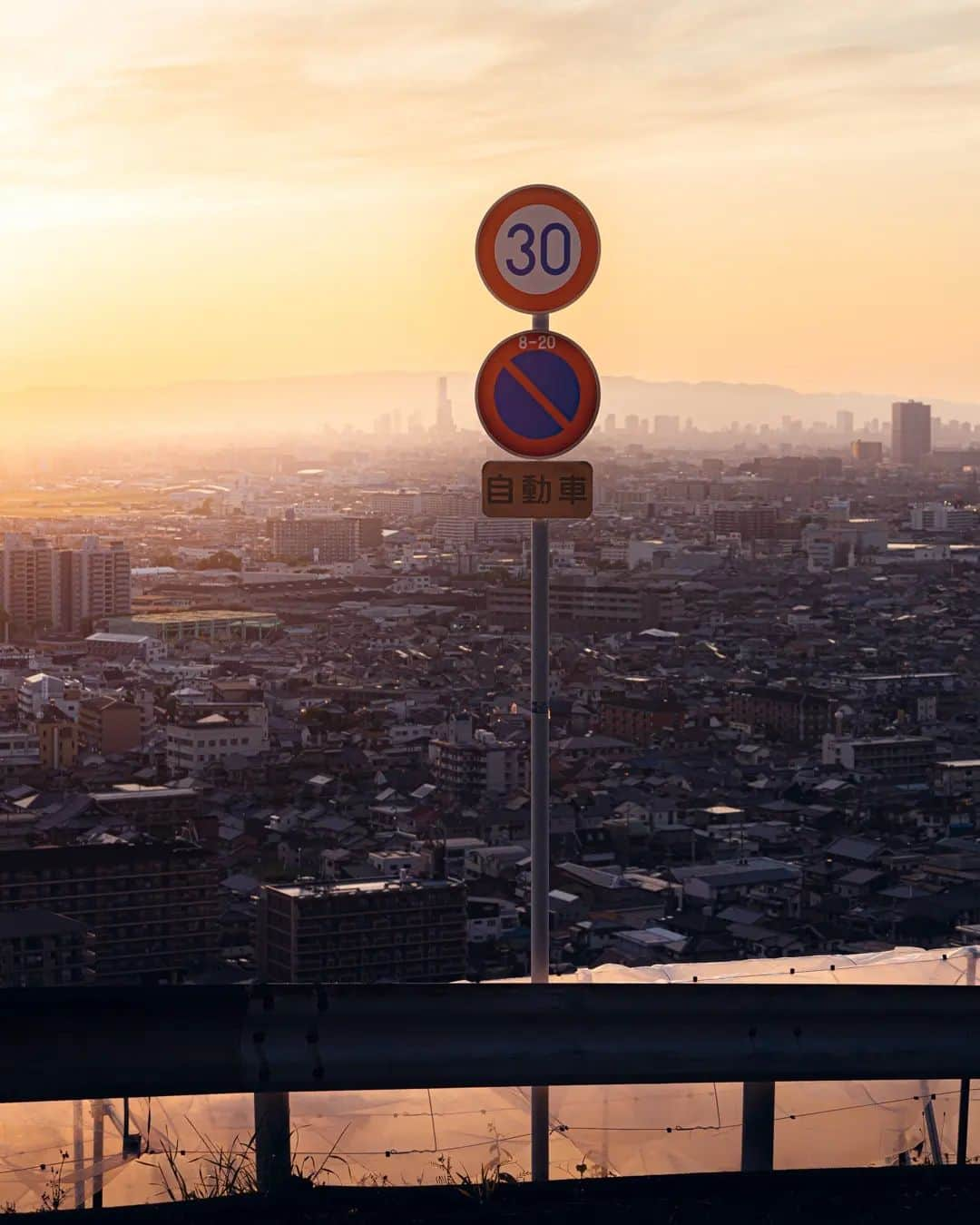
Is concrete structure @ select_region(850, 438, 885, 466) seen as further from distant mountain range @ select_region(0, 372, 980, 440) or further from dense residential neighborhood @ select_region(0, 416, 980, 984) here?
dense residential neighborhood @ select_region(0, 416, 980, 984)

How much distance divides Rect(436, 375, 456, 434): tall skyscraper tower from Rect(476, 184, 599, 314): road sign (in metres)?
36.5

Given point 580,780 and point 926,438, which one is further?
point 926,438

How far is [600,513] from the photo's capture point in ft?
92.4

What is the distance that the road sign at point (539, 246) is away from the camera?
4.94ft

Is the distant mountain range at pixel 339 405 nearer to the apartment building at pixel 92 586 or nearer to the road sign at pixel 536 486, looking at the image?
the apartment building at pixel 92 586

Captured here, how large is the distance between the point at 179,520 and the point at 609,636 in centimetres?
1231

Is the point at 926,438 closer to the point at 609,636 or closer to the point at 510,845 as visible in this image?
the point at 609,636

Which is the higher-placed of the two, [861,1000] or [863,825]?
[861,1000]

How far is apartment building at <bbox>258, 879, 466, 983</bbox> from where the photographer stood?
3.60 meters

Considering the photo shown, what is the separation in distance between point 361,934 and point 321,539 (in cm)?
2339

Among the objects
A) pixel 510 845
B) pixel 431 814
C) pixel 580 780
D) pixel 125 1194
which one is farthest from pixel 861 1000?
pixel 580 780

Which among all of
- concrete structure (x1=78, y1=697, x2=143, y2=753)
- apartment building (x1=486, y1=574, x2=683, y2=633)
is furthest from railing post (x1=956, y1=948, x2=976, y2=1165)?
apartment building (x1=486, y1=574, x2=683, y2=633)

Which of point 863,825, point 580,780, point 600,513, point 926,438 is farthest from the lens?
point 926,438

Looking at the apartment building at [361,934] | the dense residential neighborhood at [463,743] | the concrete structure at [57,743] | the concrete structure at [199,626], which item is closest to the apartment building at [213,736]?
the dense residential neighborhood at [463,743]
